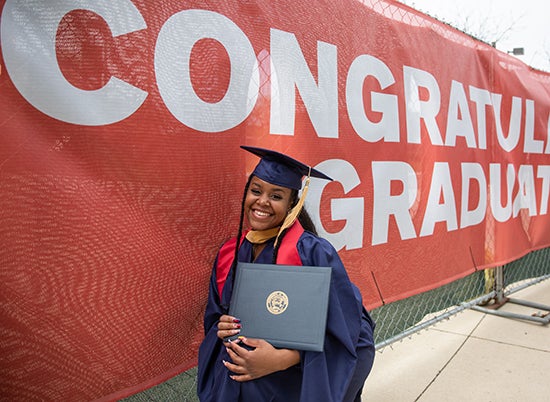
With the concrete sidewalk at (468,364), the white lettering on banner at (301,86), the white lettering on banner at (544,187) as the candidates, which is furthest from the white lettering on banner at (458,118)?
the concrete sidewalk at (468,364)

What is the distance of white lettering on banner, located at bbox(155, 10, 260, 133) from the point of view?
164 centimetres

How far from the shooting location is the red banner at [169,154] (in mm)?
1367

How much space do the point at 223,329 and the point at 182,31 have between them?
1.07 m

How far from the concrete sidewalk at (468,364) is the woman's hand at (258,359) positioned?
1.55 meters

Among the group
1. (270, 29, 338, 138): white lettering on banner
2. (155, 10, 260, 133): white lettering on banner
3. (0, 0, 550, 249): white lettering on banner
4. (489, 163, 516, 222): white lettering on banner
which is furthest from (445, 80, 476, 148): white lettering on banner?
(155, 10, 260, 133): white lettering on banner

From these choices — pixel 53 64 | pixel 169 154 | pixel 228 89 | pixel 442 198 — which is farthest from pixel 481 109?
pixel 53 64

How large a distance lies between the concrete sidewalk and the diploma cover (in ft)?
5.23

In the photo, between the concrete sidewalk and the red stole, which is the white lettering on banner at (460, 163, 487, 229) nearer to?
the concrete sidewalk

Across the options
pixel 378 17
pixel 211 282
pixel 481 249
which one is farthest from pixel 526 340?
pixel 211 282

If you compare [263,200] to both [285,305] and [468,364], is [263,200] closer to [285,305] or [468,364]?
[285,305]

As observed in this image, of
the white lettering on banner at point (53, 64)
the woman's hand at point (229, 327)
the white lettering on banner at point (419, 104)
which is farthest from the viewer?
the white lettering on banner at point (419, 104)

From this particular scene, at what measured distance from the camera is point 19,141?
1.32 meters

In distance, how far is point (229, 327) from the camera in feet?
4.69

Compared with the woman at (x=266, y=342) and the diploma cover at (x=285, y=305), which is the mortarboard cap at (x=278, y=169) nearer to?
the woman at (x=266, y=342)
